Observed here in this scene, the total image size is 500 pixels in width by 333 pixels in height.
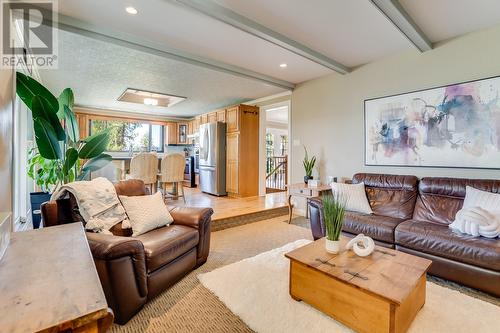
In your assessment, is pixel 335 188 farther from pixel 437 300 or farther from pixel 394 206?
pixel 437 300

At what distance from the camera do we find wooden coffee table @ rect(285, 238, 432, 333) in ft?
4.57

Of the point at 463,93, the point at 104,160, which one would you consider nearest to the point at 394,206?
the point at 463,93

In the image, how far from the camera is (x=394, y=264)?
1.70 meters

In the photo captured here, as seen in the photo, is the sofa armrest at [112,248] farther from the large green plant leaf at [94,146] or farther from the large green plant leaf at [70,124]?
the large green plant leaf at [70,124]

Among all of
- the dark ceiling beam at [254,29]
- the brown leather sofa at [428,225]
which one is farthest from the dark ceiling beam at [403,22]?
the brown leather sofa at [428,225]

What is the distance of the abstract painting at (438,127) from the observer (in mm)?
2703

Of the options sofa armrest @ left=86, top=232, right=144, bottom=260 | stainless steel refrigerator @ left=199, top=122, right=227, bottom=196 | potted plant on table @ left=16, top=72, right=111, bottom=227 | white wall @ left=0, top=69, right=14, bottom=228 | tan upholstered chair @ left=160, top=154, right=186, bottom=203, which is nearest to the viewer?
sofa armrest @ left=86, top=232, right=144, bottom=260

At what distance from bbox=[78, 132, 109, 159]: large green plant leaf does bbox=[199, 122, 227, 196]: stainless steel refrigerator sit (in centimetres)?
332

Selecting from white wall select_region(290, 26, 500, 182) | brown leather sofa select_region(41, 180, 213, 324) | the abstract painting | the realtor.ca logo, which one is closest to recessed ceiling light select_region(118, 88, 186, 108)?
the realtor.ca logo

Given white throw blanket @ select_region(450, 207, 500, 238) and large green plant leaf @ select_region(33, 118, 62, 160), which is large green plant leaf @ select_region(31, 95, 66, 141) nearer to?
large green plant leaf @ select_region(33, 118, 62, 160)

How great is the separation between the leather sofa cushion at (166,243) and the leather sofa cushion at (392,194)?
237cm

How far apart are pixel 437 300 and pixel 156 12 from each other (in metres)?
3.53

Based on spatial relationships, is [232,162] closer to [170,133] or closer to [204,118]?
[204,118]

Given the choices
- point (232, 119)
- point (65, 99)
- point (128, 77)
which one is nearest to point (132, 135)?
point (232, 119)
